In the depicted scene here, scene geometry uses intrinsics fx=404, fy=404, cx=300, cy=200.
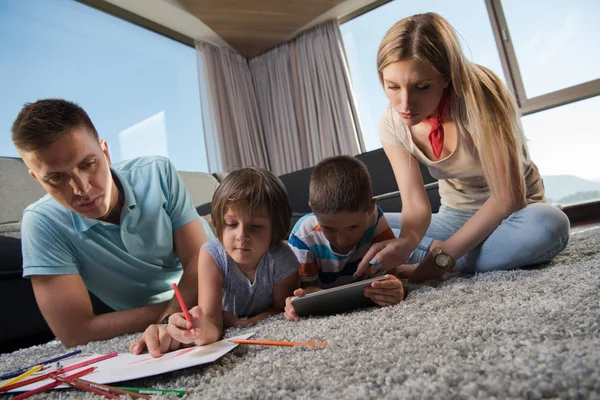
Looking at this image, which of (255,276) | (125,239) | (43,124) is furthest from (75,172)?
(255,276)

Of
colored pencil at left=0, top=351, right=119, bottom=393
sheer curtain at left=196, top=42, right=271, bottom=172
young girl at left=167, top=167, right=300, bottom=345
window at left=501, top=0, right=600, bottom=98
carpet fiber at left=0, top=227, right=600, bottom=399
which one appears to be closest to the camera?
carpet fiber at left=0, top=227, right=600, bottom=399

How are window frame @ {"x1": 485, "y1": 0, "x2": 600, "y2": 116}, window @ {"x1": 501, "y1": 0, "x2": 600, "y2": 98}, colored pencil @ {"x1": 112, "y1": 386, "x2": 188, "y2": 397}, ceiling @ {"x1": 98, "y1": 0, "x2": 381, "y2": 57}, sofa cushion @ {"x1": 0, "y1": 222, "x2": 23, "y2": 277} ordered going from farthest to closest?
ceiling @ {"x1": 98, "y1": 0, "x2": 381, "y2": 57} < window frame @ {"x1": 485, "y1": 0, "x2": 600, "y2": 116} < window @ {"x1": 501, "y1": 0, "x2": 600, "y2": 98} < sofa cushion @ {"x1": 0, "y1": 222, "x2": 23, "y2": 277} < colored pencil @ {"x1": 112, "y1": 386, "x2": 188, "y2": 397}

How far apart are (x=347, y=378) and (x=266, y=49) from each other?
4050 millimetres

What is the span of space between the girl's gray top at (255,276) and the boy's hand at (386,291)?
0.78 ft

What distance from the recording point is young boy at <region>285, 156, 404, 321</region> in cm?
98

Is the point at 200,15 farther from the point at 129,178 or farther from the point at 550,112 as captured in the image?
the point at 550,112

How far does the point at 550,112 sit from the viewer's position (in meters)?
2.99

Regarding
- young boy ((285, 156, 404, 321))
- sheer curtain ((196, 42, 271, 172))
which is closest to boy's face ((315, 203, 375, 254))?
young boy ((285, 156, 404, 321))

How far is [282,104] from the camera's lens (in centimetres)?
399

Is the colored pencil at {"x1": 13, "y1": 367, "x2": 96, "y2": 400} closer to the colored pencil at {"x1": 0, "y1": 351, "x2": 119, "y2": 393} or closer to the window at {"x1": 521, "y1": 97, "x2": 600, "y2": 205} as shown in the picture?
the colored pencil at {"x1": 0, "y1": 351, "x2": 119, "y2": 393}

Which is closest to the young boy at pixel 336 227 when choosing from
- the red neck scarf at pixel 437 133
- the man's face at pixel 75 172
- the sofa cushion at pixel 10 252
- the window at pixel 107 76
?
the red neck scarf at pixel 437 133

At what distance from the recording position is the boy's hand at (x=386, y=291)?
817mm

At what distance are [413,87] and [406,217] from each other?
0.35 metres

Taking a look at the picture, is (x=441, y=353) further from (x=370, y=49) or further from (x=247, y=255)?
(x=370, y=49)
